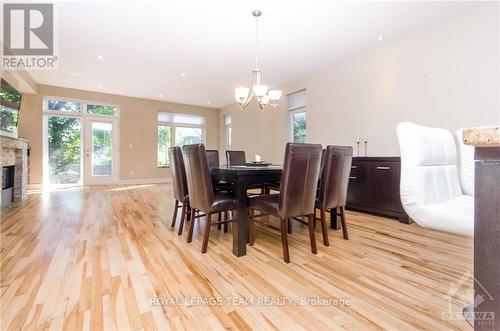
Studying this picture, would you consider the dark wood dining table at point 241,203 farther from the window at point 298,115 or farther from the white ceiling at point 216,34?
the window at point 298,115

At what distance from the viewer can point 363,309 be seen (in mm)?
1258

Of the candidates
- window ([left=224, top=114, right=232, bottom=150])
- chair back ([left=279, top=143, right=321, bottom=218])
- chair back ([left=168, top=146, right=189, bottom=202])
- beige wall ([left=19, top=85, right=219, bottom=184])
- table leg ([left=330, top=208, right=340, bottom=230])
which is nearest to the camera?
chair back ([left=279, top=143, right=321, bottom=218])

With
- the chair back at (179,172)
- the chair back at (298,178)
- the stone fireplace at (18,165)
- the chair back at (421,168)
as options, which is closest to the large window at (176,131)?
the stone fireplace at (18,165)

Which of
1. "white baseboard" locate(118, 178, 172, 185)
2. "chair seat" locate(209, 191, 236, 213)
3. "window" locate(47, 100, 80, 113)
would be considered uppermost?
"window" locate(47, 100, 80, 113)

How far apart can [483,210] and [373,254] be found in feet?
5.53

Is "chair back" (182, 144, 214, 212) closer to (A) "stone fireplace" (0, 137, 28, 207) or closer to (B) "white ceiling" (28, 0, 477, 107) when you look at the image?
(B) "white ceiling" (28, 0, 477, 107)

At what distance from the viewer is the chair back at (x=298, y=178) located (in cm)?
179

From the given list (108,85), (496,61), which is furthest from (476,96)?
(108,85)

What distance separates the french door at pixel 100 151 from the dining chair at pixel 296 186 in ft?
21.1

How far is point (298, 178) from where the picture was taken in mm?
1843

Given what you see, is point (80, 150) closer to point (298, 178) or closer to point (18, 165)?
point (18, 165)

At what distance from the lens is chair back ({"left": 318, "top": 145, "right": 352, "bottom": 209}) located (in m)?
2.17

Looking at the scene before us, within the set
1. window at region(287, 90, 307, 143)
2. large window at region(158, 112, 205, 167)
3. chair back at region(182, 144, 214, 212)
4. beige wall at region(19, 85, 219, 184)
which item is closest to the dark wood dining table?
chair back at region(182, 144, 214, 212)

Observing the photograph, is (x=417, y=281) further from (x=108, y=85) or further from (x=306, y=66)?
(x=108, y=85)
